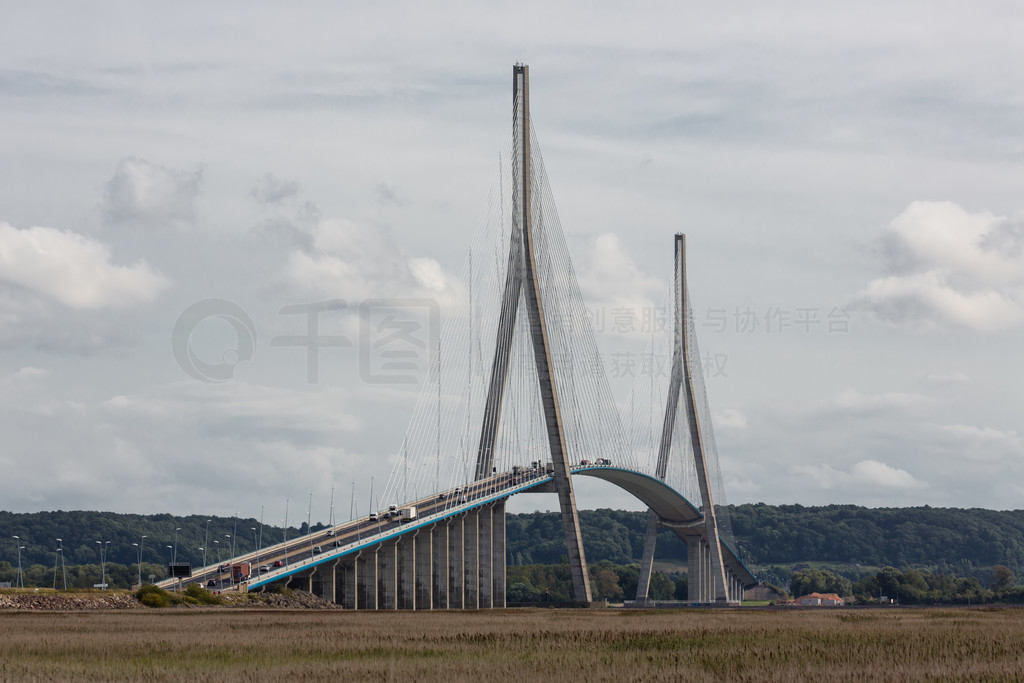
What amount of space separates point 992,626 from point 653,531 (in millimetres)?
101142

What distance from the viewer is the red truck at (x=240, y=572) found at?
71.9 metres

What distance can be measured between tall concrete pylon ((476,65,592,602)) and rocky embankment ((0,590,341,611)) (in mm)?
23158

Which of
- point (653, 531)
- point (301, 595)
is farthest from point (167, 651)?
point (653, 531)

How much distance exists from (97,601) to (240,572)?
48.1 ft

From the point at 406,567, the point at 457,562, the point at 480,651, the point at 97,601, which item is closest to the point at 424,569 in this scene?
the point at 457,562

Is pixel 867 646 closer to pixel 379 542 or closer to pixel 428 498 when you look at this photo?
pixel 379 542

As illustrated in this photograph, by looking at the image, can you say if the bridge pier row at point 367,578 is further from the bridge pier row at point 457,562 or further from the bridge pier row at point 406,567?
the bridge pier row at point 457,562

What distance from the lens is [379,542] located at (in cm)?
8306

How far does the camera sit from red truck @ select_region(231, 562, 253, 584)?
71.9 meters

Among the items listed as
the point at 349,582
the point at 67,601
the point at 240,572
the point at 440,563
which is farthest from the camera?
the point at 440,563

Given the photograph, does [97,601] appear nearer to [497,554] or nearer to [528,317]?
[528,317]

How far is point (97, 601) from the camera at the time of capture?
5847 cm

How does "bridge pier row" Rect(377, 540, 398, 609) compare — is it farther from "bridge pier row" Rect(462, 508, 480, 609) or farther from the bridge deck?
"bridge pier row" Rect(462, 508, 480, 609)

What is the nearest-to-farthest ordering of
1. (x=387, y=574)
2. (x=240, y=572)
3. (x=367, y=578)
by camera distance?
1. (x=240, y=572)
2. (x=367, y=578)
3. (x=387, y=574)
